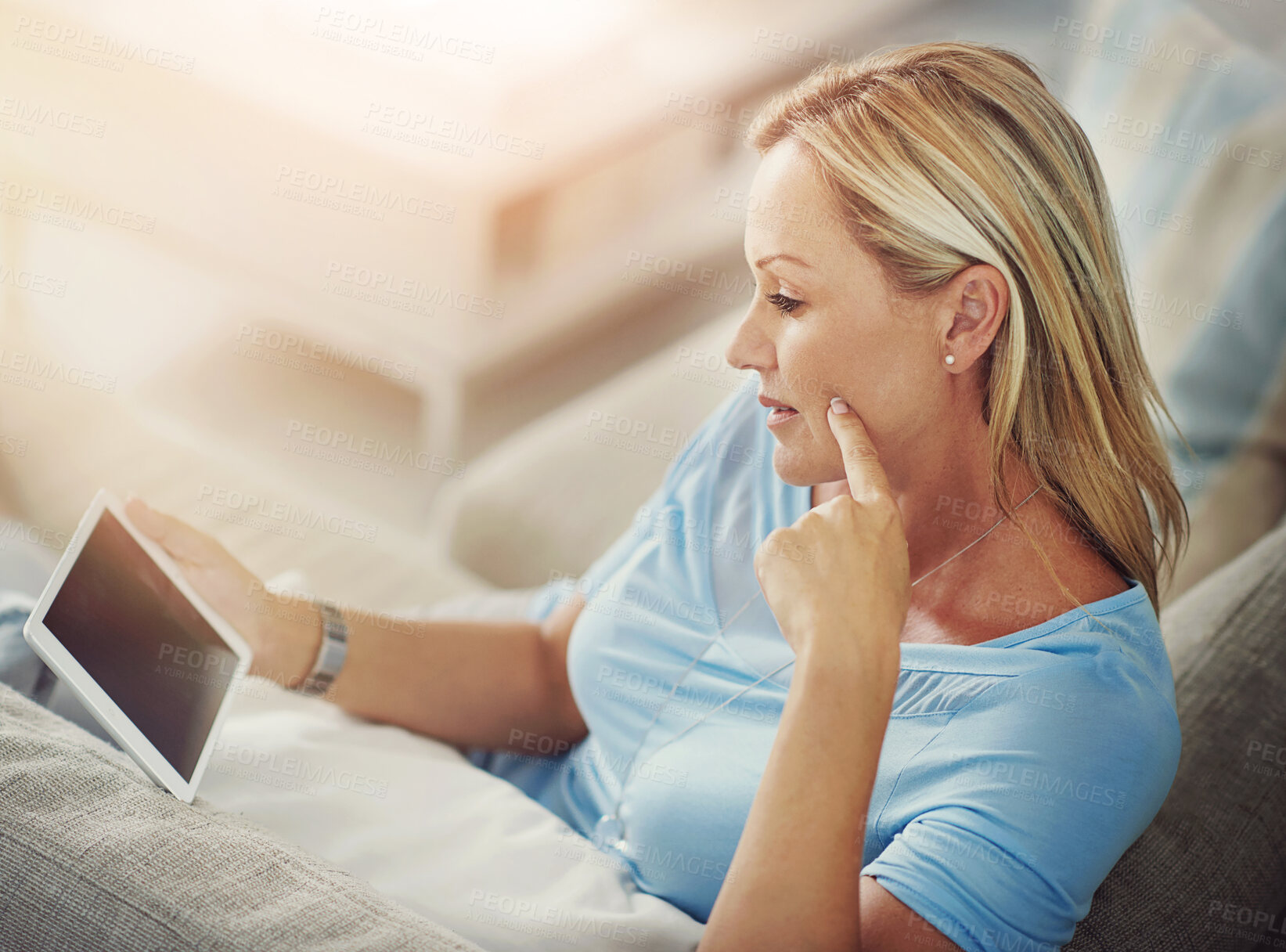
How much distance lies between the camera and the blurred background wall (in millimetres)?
2080

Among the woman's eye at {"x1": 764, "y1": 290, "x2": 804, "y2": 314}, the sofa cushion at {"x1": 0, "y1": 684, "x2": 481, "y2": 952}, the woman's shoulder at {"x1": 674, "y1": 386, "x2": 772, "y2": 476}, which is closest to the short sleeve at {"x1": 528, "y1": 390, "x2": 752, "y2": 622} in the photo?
the woman's shoulder at {"x1": 674, "y1": 386, "x2": 772, "y2": 476}

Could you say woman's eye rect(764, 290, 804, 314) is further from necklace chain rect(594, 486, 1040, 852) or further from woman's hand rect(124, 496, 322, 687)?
woman's hand rect(124, 496, 322, 687)

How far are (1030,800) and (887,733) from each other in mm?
141

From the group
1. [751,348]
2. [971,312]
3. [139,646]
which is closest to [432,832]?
[139,646]

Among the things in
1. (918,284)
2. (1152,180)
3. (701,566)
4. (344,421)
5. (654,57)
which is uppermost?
(654,57)

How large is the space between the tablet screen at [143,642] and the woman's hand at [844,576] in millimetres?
510

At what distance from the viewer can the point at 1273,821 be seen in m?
0.96

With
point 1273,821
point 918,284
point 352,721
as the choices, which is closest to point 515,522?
point 352,721

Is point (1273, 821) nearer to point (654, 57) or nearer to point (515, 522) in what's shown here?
point (515, 522)

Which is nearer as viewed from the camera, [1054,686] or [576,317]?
[1054,686]

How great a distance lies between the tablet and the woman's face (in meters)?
0.58

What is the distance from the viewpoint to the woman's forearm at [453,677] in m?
1.08

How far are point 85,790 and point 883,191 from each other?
2.56 feet

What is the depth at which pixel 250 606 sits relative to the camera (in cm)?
106
